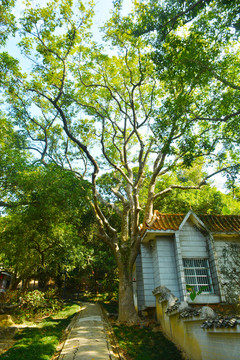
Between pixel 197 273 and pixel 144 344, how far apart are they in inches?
181

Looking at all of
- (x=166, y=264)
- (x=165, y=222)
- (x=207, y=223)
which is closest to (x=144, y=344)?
(x=166, y=264)

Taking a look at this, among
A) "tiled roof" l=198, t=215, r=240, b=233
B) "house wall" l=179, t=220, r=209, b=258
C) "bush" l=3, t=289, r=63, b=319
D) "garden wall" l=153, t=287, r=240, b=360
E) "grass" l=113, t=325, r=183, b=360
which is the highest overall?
"tiled roof" l=198, t=215, r=240, b=233

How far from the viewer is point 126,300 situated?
40.8 ft

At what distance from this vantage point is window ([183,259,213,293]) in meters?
12.1

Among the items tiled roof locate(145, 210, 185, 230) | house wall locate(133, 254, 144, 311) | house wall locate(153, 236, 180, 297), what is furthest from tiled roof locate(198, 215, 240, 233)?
house wall locate(133, 254, 144, 311)

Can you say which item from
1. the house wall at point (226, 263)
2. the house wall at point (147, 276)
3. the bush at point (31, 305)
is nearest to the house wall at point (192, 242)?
the house wall at point (226, 263)

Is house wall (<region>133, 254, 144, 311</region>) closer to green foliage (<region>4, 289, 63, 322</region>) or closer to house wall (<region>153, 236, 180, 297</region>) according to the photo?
house wall (<region>153, 236, 180, 297</region>)

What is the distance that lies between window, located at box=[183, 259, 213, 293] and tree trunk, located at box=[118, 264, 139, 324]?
2.83 meters

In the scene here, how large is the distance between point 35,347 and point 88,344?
5.41 feet

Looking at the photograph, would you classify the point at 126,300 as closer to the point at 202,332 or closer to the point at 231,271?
the point at 231,271

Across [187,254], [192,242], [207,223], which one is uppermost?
[207,223]

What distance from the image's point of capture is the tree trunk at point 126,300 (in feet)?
39.4

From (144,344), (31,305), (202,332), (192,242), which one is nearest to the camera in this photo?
(202,332)

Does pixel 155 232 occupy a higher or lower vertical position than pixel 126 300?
higher
